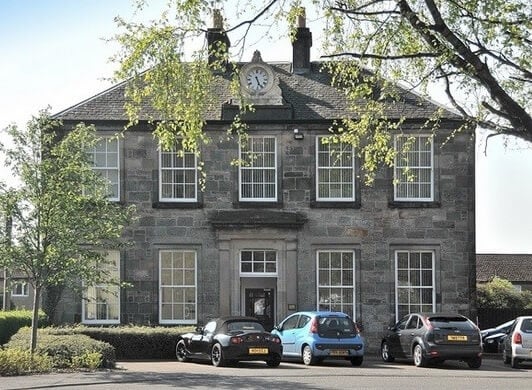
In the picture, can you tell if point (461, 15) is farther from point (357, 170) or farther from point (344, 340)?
point (357, 170)

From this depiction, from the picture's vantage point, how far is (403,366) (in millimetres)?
27516

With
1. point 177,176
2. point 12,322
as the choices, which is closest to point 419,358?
point 177,176

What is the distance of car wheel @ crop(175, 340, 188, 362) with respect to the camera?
28141mm

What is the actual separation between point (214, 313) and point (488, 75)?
18904 mm

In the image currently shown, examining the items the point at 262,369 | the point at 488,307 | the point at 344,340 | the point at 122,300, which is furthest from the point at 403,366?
the point at 488,307

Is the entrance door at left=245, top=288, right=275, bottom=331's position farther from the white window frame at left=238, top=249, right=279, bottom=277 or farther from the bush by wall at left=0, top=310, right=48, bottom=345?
the bush by wall at left=0, top=310, right=48, bottom=345

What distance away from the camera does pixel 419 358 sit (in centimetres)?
2727

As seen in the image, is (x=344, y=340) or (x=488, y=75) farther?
(x=344, y=340)

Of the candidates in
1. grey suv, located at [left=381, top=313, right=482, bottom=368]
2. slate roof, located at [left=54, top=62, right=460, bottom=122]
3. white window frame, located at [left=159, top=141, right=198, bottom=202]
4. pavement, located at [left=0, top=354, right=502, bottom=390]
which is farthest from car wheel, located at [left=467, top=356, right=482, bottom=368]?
white window frame, located at [left=159, top=141, right=198, bottom=202]

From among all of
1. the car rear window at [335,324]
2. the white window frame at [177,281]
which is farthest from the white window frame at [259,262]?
the car rear window at [335,324]

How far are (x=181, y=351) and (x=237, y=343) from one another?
3.43m

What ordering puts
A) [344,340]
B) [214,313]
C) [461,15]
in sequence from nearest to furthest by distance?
[461,15] → [344,340] → [214,313]

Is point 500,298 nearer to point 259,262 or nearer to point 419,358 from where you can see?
point 259,262

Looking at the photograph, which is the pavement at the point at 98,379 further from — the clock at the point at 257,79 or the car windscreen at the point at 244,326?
the clock at the point at 257,79
